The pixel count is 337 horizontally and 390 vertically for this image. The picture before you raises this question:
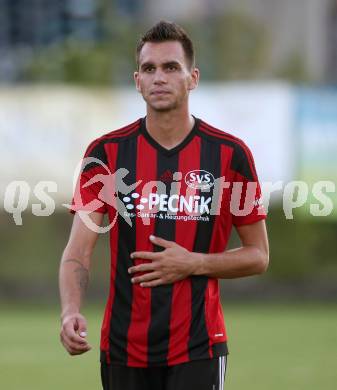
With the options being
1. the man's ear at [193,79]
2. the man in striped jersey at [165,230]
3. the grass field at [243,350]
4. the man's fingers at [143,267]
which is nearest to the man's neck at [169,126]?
the man in striped jersey at [165,230]

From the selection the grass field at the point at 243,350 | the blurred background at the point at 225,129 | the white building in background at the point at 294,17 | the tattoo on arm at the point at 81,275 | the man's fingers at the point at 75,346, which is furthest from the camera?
Result: the white building in background at the point at 294,17

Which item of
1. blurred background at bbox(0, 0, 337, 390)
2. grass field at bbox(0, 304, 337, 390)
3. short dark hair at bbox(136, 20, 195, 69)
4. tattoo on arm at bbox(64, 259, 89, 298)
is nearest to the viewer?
tattoo on arm at bbox(64, 259, 89, 298)

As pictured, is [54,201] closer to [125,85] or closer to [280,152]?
[125,85]

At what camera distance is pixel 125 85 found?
17.6 metres

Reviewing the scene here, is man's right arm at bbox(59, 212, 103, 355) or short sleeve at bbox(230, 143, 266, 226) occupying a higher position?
short sleeve at bbox(230, 143, 266, 226)

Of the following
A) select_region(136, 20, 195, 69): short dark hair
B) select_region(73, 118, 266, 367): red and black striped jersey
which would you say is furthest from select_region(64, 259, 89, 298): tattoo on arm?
select_region(136, 20, 195, 69): short dark hair

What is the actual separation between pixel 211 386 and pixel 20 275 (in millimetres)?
14138

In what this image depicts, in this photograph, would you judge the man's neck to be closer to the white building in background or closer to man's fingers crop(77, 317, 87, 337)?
man's fingers crop(77, 317, 87, 337)

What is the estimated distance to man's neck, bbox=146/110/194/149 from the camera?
4766mm

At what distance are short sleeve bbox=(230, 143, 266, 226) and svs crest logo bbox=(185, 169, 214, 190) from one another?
97mm

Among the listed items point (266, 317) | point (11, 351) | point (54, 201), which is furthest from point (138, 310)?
point (54, 201)

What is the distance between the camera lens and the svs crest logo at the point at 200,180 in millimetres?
4738

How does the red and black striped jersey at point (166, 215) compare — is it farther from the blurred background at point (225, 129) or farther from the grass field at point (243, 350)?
the blurred background at point (225, 129)

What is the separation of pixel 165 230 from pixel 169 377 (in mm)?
595
